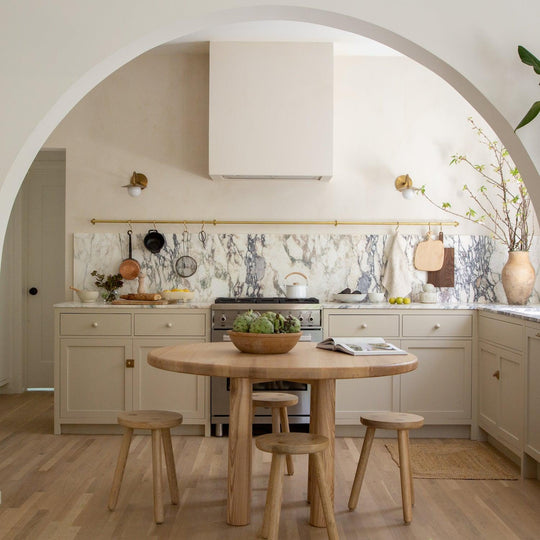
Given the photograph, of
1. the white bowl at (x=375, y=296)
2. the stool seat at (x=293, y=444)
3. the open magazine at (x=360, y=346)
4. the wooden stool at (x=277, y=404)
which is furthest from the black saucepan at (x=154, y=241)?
the stool seat at (x=293, y=444)

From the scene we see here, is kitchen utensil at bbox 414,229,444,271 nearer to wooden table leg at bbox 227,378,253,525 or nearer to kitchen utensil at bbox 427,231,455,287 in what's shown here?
→ kitchen utensil at bbox 427,231,455,287

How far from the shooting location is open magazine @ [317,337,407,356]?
9.91 feet

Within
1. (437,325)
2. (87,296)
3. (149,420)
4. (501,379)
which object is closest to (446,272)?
(437,325)

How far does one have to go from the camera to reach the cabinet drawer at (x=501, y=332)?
13.0 ft

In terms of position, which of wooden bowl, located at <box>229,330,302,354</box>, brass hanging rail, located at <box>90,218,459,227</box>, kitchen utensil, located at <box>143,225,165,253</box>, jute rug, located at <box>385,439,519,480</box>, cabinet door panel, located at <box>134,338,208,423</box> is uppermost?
brass hanging rail, located at <box>90,218,459,227</box>

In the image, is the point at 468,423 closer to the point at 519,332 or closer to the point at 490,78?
the point at 519,332

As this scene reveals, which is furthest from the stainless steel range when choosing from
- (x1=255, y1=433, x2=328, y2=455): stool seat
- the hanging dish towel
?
(x1=255, y1=433, x2=328, y2=455): stool seat

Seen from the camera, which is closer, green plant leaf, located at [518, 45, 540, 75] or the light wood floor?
green plant leaf, located at [518, 45, 540, 75]

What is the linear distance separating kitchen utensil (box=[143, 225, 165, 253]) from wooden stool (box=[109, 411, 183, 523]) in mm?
2150

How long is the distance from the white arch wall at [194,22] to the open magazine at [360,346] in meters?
0.87

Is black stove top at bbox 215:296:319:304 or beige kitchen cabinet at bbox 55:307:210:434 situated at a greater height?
black stove top at bbox 215:296:319:304

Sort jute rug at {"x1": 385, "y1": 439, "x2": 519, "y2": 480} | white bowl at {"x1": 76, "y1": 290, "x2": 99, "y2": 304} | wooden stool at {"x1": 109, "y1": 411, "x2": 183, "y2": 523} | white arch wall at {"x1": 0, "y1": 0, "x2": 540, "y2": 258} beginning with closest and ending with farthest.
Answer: white arch wall at {"x1": 0, "y1": 0, "x2": 540, "y2": 258}
wooden stool at {"x1": 109, "y1": 411, "x2": 183, "y2": 523}
jute rug at {"x1": 385, "y1": 439, "x2": 519, "y2": 480}
white bowl at {"x1": 76, "y1": 290, "x2": 99, "y2": 304}

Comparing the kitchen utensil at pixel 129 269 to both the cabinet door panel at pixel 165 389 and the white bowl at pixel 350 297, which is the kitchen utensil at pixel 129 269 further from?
the white bowl at pixel 350 297

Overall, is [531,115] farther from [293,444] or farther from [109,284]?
[109,284]
